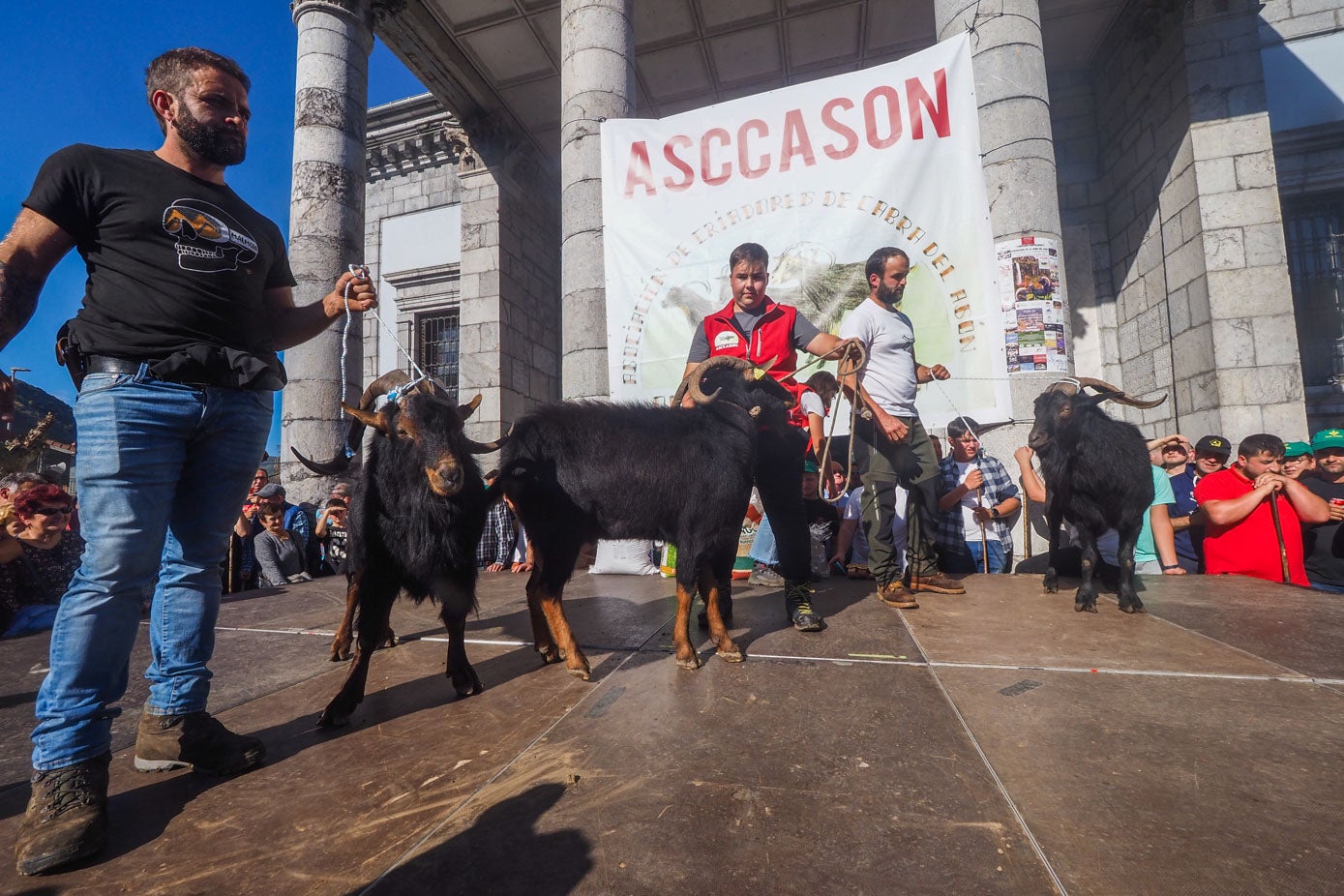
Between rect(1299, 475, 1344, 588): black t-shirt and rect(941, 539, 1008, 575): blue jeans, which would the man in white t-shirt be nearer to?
rect(941, 539, 1008, 575): blue jeans

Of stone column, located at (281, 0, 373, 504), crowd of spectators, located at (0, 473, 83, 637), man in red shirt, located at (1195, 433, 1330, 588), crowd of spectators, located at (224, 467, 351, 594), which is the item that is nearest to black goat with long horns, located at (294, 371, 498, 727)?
crowd of spectators, located at (0, 473, 83, 637)

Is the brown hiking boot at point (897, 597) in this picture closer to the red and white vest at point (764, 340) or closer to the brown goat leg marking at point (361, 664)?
the red and white vest at point (764, 340)

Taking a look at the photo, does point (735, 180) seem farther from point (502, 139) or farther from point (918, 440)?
point (502, 139)

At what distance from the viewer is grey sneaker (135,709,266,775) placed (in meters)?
1.91

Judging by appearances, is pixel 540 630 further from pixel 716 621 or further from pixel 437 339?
pixel 437 339

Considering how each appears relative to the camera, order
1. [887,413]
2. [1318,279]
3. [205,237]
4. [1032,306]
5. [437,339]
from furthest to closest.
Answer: [437,339]
[1318,279]
[1032,306]
[887,413]
[205,237]

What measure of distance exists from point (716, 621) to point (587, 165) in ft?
18.9

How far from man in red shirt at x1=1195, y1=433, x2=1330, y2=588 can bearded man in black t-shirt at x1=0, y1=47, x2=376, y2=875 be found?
677 cm

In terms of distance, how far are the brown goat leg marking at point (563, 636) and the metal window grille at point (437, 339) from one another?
11234 mm

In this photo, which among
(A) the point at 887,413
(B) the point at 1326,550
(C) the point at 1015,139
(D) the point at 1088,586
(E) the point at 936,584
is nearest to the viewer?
(D) the point at 1088,586

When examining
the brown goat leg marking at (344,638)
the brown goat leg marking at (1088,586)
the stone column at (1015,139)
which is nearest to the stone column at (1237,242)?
the stone column at (1015,139)

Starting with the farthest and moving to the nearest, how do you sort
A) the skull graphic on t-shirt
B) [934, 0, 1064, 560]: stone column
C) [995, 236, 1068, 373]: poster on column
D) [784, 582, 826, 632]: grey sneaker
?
[934, 0, 1064, 560]: stone column → [995, 236, 1068, 373]: poster on column → [784, 582, 826, 632]: grey sneaker → the skull graphic on t-shirt

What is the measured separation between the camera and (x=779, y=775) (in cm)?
175

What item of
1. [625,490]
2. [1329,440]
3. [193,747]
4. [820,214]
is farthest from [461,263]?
[1329,440]
